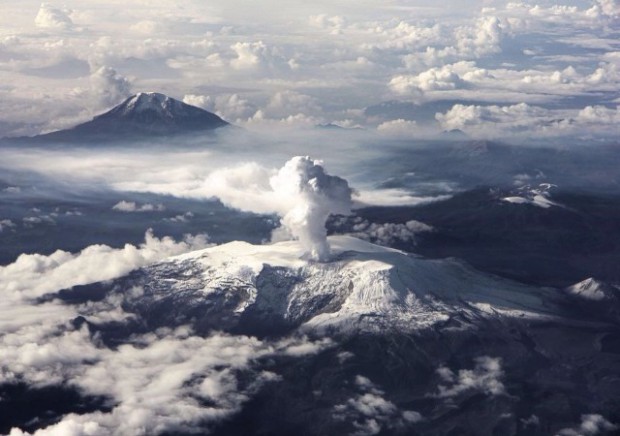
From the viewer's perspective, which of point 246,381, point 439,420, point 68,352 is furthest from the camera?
point 68,352

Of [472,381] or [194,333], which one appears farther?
[194,333]

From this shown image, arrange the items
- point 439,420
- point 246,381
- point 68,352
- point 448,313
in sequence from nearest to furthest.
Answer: point 439,420, point 246,381, point 68,352, point 448,313

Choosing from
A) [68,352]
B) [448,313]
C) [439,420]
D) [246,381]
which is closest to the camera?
[439,420]

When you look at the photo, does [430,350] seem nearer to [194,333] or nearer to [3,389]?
[194,333]

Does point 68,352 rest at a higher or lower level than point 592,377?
higher

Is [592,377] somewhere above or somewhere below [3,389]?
below

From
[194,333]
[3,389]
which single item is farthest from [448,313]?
[3,389]

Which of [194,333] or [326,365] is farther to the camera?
[194,333]

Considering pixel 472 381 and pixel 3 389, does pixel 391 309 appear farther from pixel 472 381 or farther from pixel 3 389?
pixel 3 389

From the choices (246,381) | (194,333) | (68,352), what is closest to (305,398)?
(246,381)
